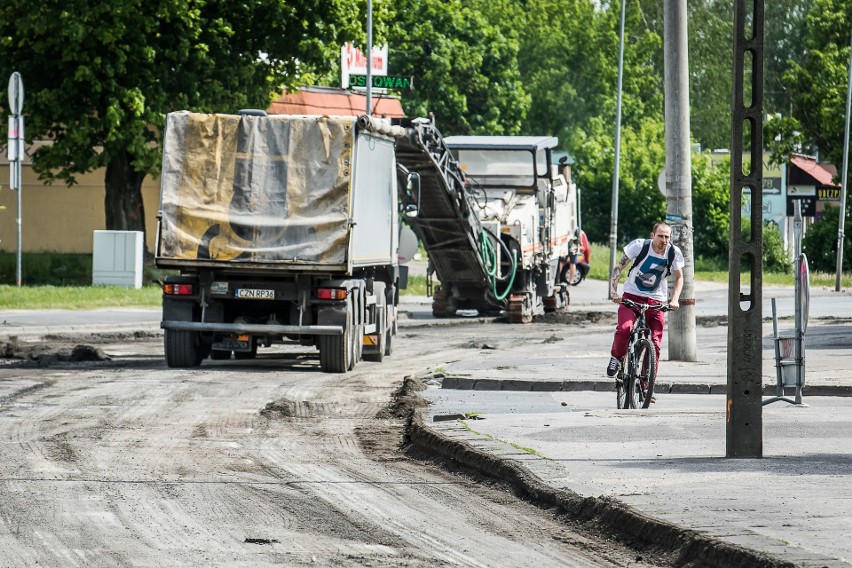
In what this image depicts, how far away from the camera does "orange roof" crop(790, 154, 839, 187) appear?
8050 cm

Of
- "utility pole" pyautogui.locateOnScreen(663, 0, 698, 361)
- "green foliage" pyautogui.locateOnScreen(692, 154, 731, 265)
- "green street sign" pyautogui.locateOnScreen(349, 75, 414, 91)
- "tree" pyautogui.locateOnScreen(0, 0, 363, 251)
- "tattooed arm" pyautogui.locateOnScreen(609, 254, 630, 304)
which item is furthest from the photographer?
"green foliage" pyautogui.locateOnScreen(692, 154, 731, 265)

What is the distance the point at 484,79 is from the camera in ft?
229

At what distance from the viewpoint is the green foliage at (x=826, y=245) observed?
58.4 meters

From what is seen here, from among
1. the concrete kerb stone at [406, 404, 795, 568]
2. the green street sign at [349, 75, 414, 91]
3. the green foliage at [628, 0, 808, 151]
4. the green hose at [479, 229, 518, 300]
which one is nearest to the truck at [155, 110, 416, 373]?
the concrete kerb stone at [406, 404, 795, 568]

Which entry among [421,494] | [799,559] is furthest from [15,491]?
[799,559]

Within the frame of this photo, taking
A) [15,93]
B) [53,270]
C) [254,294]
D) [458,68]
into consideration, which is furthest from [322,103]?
[254,294]

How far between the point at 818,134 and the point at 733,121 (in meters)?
47.2

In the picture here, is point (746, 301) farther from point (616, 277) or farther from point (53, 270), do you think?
point (53, 270)

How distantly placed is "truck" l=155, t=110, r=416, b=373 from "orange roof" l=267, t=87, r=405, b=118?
2419 centimetres

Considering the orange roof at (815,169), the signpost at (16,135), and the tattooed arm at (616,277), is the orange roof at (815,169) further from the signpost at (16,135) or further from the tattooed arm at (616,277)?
the tattooed arm at (616,277)

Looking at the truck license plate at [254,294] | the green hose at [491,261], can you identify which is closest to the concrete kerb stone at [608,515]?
the truck license plate at [254,294]

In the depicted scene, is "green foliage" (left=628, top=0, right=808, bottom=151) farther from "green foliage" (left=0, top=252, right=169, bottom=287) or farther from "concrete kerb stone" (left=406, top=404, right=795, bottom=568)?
"concrete kerb stone" (left=406, top=404, right=795, bottom=568)

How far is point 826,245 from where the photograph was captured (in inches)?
2318

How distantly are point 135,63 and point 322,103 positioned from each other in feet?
32.9
